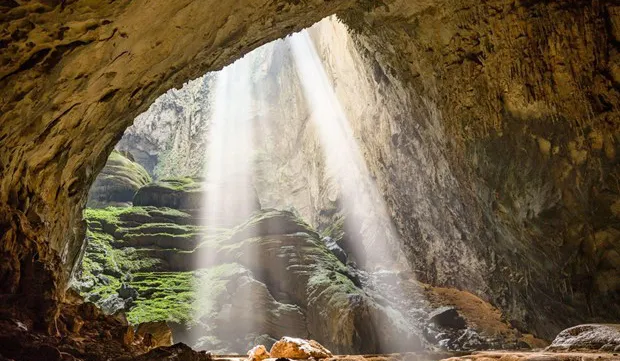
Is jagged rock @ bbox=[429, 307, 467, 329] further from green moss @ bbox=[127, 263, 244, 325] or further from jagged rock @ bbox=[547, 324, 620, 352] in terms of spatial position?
jagged rock @ bbox=[547, 324, 620, 352]

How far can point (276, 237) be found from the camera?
2589 cm

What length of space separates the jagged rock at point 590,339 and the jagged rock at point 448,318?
14.3 meters

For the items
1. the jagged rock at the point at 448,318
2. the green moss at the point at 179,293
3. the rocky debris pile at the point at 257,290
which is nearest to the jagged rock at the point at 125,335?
the rocky debris pile at the point at 257,290

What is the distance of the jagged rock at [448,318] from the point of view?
22.4 metres

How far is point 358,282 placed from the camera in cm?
2639

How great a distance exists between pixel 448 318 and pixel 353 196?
42.0 feet

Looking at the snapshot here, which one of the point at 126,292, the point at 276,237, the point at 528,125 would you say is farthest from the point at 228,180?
the point at 528,125

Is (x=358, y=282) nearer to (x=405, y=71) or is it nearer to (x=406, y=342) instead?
(x=406, y=342)

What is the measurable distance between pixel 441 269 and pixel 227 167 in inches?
1208

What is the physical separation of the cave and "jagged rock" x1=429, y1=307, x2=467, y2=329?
8 centimetres

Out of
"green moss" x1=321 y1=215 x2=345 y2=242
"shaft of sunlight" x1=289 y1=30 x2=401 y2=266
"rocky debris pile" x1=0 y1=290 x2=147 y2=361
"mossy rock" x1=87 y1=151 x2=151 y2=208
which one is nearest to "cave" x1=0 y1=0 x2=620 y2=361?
"rocky debris pile" x1=0 y1=290 x2=147 y2=361

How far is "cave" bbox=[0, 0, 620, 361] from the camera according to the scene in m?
6.64

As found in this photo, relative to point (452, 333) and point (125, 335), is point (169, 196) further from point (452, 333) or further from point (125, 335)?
point (125, 335)

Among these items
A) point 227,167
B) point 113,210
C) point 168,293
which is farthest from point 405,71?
point 227,167
